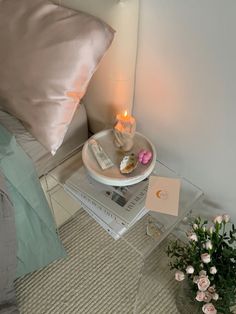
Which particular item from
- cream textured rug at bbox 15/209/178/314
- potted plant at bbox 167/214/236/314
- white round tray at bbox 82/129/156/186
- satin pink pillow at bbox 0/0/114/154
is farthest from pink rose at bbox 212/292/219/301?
satin pink pillow at bbox 0/0/114/154

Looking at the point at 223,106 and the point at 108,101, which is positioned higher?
the point at 223,106

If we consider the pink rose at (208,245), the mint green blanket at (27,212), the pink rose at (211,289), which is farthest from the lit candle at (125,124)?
the pink rose at (211,289)

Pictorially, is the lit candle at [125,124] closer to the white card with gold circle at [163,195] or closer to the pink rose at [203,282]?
the white card with gold circle at [163,195]

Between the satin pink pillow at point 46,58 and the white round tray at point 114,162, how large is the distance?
0.13m

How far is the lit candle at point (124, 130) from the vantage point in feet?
3.66

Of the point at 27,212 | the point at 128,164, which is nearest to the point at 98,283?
the point at 27,212

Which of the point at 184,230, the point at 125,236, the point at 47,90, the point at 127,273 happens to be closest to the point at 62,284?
the point at 127,273

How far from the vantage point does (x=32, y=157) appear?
3.78 ft

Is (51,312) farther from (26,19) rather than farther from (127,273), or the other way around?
(26,19)

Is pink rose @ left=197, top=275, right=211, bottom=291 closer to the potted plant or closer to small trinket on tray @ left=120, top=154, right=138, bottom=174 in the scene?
the potted plant

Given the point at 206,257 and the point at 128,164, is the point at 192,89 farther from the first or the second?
the point at 206,257

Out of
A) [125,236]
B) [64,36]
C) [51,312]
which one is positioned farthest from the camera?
[51,312]

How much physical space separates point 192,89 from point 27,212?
0.62 m

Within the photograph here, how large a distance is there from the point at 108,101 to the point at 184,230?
49 centimetres
